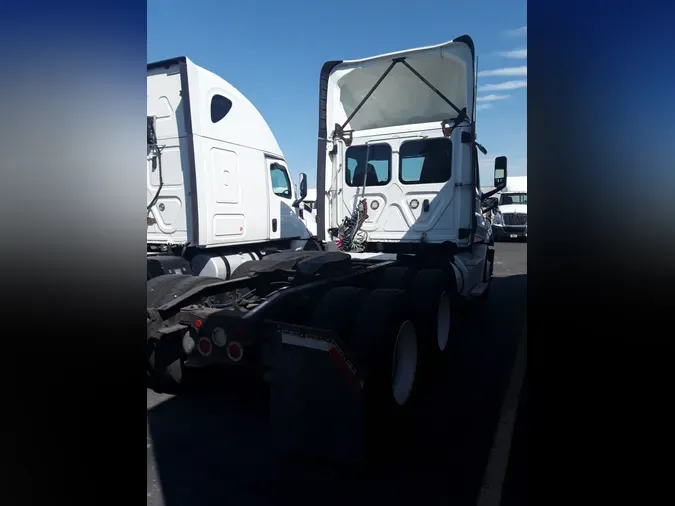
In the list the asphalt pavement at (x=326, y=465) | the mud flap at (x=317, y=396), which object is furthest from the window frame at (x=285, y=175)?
the mud flap at (x=317, y=396)

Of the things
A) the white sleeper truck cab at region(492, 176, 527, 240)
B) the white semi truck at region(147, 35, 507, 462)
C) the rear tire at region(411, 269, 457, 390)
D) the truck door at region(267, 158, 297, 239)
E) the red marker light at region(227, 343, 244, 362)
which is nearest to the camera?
the red marker light at region(227, 343, 244, 362)

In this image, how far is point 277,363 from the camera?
2928 mm

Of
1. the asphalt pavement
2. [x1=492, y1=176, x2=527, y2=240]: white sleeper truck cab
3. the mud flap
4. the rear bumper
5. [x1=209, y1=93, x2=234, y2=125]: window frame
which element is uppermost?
[x1=209, y1=93, x2=234, y2=125]: window frame

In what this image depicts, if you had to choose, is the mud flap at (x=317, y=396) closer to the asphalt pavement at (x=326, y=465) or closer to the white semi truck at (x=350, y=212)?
the asphalt pavement at (x=326, y=465)

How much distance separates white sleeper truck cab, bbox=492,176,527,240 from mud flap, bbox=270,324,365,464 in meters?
19.7

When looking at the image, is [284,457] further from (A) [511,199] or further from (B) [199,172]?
(A) [511,199]

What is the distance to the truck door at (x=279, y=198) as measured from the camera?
8117mm

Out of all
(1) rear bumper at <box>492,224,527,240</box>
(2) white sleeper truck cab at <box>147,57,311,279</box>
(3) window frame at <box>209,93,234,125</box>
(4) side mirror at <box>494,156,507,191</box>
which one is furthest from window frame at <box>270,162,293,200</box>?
(1) rear bumper at <box>492,224,527,240</box>

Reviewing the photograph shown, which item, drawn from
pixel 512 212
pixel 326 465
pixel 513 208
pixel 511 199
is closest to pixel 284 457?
pixel 326 465

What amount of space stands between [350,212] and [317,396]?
4124 mm

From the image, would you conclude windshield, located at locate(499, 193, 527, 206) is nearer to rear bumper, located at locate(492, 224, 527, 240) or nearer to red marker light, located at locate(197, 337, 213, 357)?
rear bumper, located at locate(492, 224, 527, 240)

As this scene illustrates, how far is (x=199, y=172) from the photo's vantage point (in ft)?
21.0

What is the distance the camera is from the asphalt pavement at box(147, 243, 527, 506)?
2.71 m

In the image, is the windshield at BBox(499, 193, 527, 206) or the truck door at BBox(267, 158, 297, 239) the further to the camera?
the windshield at BBox(499, 193, 527, 206)
